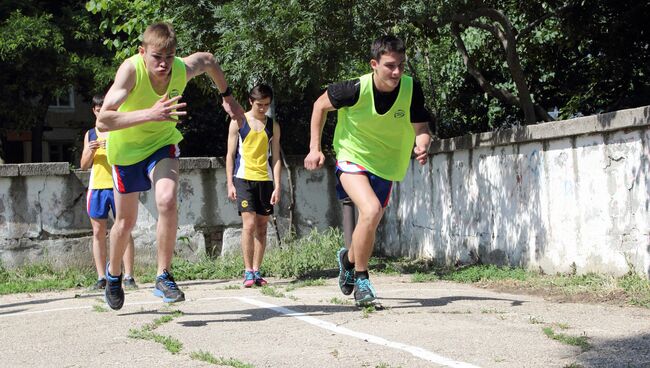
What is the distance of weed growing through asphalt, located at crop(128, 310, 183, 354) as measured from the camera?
5406mm

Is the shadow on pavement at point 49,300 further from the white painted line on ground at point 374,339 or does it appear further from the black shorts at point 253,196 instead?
the white painted line on ground at point 374,339

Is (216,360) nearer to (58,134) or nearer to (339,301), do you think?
(339,301)

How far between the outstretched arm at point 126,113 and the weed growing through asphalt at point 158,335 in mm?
1316

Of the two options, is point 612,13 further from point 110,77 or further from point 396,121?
point 110,77

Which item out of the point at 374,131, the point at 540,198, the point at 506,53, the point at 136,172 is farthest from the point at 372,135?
the point at 506,53

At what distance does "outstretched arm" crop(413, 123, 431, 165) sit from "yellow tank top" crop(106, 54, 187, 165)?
1778 mm

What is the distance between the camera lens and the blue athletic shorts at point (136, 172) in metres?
6.67

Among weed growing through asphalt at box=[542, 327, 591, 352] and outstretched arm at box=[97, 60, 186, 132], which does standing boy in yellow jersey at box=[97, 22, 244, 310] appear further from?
weed growing through asphalt at box=[542, 327, 591, 352]

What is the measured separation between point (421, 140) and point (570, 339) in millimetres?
2236

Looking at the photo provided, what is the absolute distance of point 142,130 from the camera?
260 inches

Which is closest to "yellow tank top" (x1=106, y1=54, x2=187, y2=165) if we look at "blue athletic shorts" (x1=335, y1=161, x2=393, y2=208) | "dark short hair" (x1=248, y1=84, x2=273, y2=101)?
"blue athletic shorts" (x1=335, y1=161, x2=393, y2=208)

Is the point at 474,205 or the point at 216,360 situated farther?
the point at 474,205

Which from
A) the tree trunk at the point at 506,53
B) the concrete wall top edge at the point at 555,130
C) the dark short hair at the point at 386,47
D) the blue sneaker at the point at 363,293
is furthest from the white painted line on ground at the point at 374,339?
the tree trunk at the point at 506,53

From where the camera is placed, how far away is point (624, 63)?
38.8 ft
